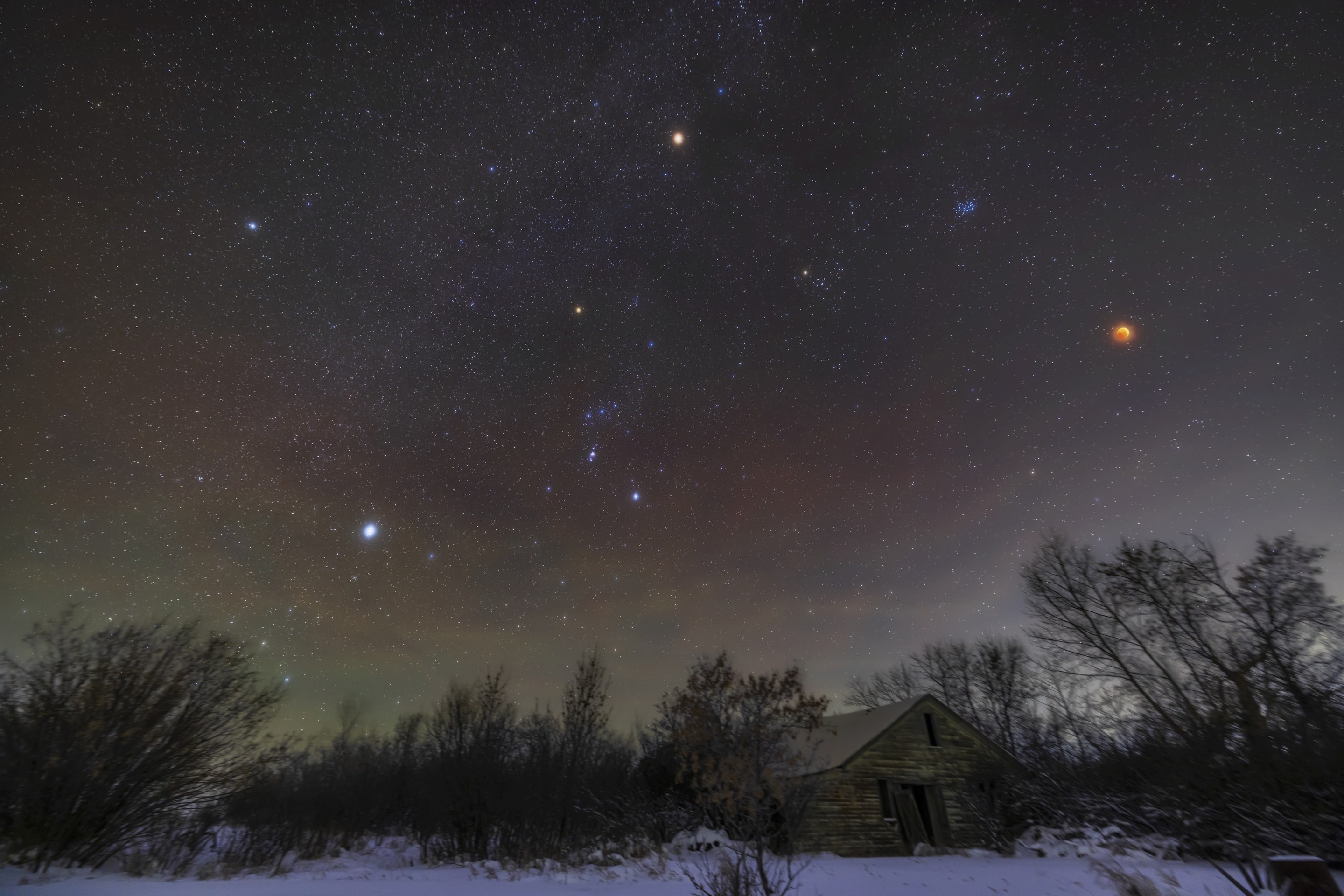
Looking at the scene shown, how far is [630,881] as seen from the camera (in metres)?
14.8

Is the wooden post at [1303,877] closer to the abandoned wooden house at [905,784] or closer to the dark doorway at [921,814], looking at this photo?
the abandoned wooden house at [905,784]

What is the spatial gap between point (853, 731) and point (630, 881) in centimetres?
1793

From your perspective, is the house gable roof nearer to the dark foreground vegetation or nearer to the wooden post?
the dark foreground vegetation

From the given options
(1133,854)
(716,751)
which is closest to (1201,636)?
(1133,854)

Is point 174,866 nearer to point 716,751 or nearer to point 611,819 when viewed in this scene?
point 611,819

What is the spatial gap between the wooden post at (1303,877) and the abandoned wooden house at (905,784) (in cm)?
1905

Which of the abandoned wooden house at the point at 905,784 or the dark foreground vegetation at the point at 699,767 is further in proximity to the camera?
the abandoned wooden house at the point at 905,784

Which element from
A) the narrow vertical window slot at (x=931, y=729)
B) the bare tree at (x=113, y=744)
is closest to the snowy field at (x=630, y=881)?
the bare tree at (x=113, y=744)

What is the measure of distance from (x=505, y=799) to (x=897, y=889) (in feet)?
48.1

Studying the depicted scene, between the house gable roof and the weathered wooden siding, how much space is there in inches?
8.8

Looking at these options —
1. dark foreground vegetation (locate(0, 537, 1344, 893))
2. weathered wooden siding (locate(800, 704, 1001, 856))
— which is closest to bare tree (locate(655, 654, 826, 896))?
dark foreground vegetation (locate(0, 537, 1344, 893))

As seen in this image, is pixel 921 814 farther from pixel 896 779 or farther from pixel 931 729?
pixel 931 729

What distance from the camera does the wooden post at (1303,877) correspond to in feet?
20.3

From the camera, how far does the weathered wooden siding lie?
24.3 metres
